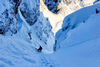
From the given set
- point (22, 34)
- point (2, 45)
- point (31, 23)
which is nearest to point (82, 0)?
point (31, 23)

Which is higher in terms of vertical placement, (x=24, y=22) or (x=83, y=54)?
(x=24, y=22)

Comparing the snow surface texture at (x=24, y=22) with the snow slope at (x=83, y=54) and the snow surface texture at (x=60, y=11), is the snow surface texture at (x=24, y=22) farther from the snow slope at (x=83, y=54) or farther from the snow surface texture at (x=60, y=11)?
the snow surface texture at (x=60, y=11)

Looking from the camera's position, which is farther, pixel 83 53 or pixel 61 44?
pixel 61 44

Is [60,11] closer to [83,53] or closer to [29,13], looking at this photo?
[29,13]

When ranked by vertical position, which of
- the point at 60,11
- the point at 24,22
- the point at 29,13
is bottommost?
the point at 24,22

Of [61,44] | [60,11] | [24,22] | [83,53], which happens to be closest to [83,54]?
[83,53]

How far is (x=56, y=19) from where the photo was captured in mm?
51812

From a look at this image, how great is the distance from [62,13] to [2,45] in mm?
46173

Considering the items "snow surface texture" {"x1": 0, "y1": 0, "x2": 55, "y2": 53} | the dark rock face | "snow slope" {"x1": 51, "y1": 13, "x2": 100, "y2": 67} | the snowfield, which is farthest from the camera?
the dark rock face

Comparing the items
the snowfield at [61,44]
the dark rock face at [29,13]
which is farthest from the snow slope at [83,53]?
the dark rock face at [29,13]

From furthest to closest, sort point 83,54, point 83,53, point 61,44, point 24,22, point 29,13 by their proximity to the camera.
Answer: point 29,13
point 24,22
point 61,44
point 83,53
point 83,54

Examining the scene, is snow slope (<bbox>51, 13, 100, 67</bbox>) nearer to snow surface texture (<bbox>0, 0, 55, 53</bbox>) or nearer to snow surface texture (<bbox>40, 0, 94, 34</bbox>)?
snow surface texture (<bbox>0, 0, 55, 53</bbox>)

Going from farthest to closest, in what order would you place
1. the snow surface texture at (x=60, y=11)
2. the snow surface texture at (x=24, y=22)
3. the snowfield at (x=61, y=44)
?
the snow surface texture at (x=60, y=11) < the snow surface texture at (x=24, y=22) < the snowfield at (x=61, y=44)

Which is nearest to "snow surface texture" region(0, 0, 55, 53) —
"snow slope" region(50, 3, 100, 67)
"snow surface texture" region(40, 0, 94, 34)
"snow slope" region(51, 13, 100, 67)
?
"snow slope" region(50, 3, 100, 67)
